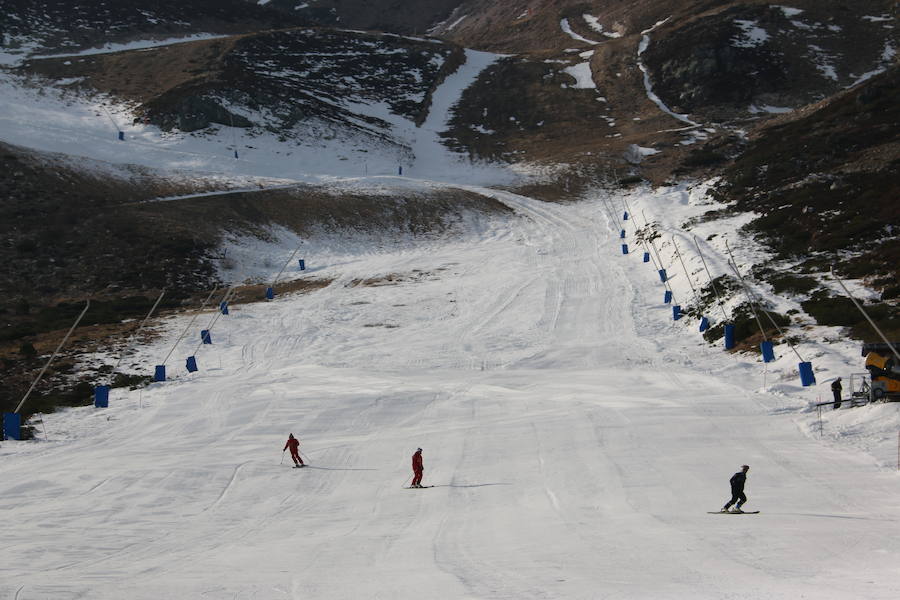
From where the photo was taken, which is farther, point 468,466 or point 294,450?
point 294,450

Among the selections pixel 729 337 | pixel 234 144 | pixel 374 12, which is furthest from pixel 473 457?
pixel 374 12

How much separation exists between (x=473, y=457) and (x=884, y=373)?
35.4 ft

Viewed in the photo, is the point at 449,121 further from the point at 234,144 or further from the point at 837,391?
the point at 837,391

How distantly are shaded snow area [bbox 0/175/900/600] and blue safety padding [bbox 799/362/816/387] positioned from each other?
1.00 ft

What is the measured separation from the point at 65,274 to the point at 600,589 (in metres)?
40.9

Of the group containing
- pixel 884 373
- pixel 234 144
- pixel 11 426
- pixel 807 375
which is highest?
pixel 234 144

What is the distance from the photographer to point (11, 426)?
23.2m

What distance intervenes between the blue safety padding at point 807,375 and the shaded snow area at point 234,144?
4466cm

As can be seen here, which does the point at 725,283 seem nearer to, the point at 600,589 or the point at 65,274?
the point at 600,589

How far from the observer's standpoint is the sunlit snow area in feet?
41.7

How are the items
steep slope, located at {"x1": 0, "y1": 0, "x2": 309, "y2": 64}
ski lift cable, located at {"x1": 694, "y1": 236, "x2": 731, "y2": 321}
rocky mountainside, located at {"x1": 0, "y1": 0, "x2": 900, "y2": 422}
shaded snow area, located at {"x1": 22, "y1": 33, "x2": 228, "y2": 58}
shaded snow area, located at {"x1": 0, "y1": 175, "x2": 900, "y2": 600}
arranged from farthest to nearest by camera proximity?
steep slope, located at {"x1": 0, "y1": 0, "x2": 309, "y2": 64}, shaded snow area, located at {"x1": 22, "y1": 33, "x2": 228, "y2": 58}, rocky mountainside, located at {"x1": 0, "y1": 0, "x2": 900, "y2": 422}, ski lift cable, located at {"x1": 694, "y1": 236, "x2": 731, "y2": 321}, shaded snow area, located at {"x1": 0, "y1": 175, "x2": 900, "y2": 600}

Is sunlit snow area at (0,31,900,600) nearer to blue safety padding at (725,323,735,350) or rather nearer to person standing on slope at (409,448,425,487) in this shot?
person standing on slope at (409,448,425,487)

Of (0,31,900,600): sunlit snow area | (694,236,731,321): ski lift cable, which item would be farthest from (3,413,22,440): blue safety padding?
(694,236,731,321): ski lift cable

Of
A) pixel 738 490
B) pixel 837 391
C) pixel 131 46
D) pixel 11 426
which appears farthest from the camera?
pixel 131 46
